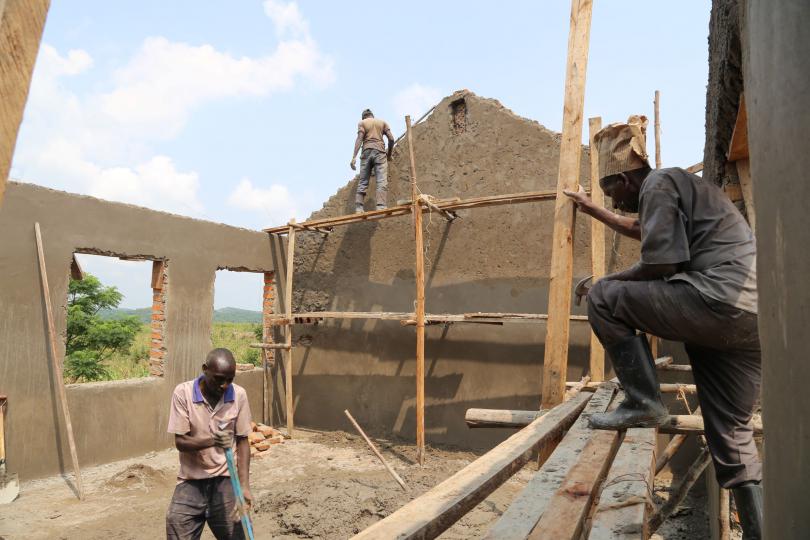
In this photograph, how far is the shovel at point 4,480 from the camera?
5.36m

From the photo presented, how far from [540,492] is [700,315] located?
0.99 meters

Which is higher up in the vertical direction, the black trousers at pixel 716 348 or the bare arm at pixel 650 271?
the bare arm at pixel 650 271

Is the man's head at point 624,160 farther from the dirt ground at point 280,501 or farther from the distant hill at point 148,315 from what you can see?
the distant hill at point 148,315

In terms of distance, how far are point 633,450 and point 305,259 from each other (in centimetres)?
798

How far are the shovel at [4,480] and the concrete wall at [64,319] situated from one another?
0.19m

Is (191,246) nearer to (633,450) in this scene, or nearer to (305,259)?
(305,259)

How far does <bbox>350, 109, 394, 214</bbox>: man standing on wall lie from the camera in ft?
27.9

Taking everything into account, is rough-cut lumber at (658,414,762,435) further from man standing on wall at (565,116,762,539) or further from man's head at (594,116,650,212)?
man's head at (594,116,650,212)

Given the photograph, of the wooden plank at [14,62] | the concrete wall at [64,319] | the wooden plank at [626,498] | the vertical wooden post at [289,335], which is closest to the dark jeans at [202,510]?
the wooden plank at [626,498]

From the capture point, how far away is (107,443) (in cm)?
661

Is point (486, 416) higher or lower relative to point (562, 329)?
lower

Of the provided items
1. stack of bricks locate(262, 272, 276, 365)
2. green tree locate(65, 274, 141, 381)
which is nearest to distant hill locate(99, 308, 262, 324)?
green tree locate(65, 274, 141, 381)

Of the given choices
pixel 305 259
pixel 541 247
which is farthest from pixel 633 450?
pixel 305 259

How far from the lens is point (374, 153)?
27.8 ft
